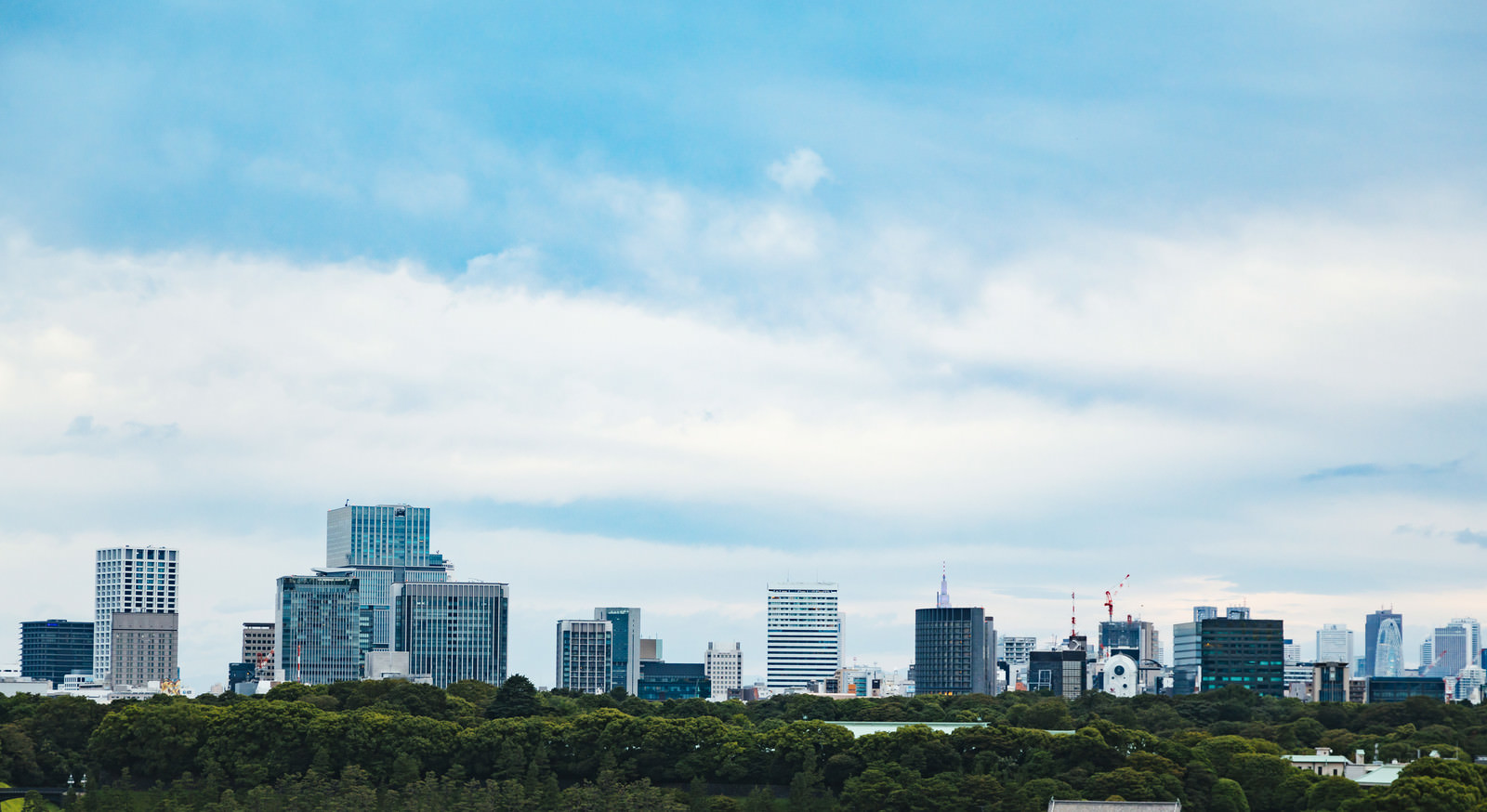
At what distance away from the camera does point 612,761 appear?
276ft

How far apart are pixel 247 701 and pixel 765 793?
32047 millimetres

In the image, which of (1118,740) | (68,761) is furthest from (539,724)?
(1118,740)

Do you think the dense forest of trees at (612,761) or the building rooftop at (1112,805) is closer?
the building rooftop at (1112,805)

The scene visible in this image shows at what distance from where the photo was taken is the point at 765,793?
261 feet

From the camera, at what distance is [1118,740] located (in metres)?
83.8

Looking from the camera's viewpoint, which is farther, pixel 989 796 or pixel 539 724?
pixel 539 724

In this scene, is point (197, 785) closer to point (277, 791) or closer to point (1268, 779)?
point (277, 791)

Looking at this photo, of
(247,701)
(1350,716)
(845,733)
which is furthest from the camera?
(1350,716)

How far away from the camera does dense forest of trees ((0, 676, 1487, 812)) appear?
74.8 metres

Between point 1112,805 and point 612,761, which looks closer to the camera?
point 1112,805

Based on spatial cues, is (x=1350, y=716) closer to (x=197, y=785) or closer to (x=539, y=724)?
(x=539, y=724)

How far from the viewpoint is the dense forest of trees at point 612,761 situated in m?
74.8

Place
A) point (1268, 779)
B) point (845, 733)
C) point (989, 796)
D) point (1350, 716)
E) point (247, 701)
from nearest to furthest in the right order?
point (989, 796) < point (1268, 779) < point (845, 733) < point (247, 701) < point (1350, 716)

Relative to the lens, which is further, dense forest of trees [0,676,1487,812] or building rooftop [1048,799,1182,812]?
dense forest of trees [0,676,1487,812]
